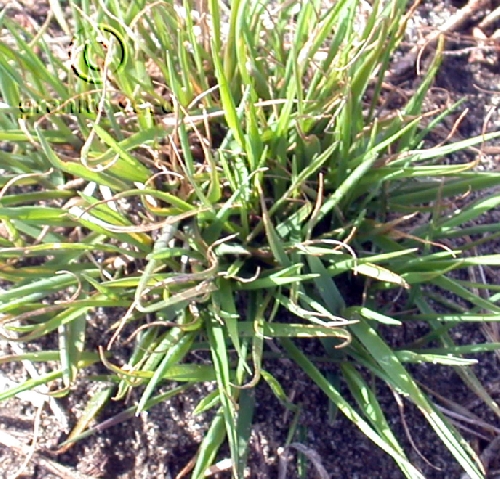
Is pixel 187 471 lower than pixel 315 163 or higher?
lower

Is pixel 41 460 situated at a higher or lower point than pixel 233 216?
lower

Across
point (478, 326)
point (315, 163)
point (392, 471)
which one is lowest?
point (392, 471)

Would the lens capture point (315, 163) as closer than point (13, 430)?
Yes

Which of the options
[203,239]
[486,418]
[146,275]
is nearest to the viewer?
[146,275]

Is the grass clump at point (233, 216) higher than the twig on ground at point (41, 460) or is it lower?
higher

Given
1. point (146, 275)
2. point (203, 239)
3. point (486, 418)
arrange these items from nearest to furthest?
1. point (146, 275)
2. point (203, 239)
3. point (486, 418)

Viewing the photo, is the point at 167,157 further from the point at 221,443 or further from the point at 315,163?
the point at 221,443

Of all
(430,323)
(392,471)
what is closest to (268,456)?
(392,471)

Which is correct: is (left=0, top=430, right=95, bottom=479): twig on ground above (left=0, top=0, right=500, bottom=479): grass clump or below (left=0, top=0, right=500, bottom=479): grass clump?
below
